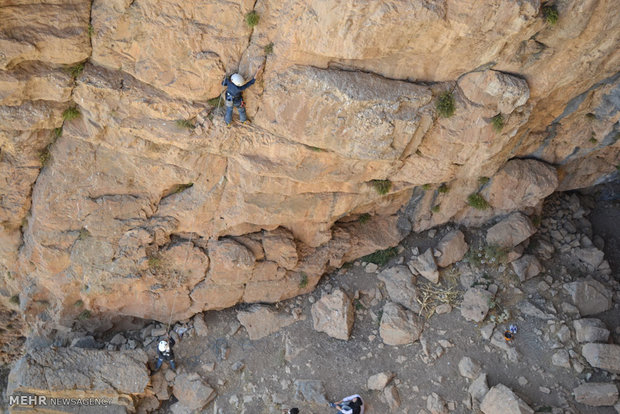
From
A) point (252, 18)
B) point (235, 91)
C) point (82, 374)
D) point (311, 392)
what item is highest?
point (252, 18)

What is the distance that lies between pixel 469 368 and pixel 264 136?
785 centimetres

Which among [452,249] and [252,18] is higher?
[252,18]

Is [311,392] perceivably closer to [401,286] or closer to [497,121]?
[401,286]

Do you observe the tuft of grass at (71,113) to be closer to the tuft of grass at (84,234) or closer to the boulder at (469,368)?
the tuft of grass at (84,234)

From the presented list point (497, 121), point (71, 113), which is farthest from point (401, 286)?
point (71, 113)

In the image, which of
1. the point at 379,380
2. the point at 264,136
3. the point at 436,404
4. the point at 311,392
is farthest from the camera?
the point at 311,392

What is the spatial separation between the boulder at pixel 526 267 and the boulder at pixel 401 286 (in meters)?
2.84

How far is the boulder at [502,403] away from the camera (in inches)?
487

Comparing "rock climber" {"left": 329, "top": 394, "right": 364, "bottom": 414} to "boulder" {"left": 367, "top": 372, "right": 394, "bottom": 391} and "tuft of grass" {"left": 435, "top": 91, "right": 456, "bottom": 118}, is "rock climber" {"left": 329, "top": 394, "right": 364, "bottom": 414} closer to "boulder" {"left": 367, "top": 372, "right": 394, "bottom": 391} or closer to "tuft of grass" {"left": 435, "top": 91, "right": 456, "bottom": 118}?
"boulder" {"left": 367, "top": 372, "right": 394, "bottom": 391}

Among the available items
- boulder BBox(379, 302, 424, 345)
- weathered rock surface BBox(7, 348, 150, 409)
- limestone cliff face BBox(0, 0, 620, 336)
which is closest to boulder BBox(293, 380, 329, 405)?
boulder BBox(379, 302, 424, 345)

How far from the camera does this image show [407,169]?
12617mm

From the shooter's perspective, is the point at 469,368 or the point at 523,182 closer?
the point at 469,368

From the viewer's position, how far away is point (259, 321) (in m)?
14.7

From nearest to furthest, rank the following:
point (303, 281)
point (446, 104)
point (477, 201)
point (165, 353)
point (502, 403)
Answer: point (446, 104) < point (502, 403) < point (165, 353) < point (477, 201) < point (303, 281)
